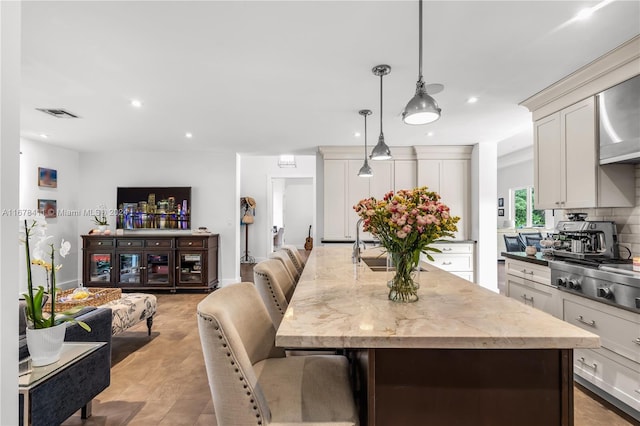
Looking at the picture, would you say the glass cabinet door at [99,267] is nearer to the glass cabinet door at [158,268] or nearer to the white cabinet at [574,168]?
the glass cabinet door at [158,268]

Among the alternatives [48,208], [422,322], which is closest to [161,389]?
[422,322]

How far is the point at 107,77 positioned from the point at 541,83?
358cm

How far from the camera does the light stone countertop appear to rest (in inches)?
38.2

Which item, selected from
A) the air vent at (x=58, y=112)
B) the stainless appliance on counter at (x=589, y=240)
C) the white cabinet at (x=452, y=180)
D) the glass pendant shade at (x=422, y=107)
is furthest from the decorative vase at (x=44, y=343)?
the white cabinet at (x=452, y=180)

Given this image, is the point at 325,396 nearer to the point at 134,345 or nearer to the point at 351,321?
the point at 351,321

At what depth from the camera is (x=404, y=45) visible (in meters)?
2.15

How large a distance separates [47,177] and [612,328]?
684 centimetres

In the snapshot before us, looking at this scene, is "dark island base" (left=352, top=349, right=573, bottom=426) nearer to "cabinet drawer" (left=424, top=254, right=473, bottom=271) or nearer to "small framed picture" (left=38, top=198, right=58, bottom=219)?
"cabinet drawer" (left=424, top=254, right=473, bottom=271)

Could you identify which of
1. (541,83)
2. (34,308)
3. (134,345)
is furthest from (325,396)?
(541,83)

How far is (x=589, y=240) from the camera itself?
271 centimetres

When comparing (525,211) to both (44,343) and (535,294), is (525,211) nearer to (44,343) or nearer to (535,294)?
(535,294)

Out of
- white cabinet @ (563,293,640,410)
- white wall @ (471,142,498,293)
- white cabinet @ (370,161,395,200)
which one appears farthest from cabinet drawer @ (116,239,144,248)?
white cabinet @ (563,293,640,410)

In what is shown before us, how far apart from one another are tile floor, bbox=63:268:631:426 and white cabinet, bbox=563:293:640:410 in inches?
6.1

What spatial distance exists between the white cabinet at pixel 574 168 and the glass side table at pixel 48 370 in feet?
11.7
